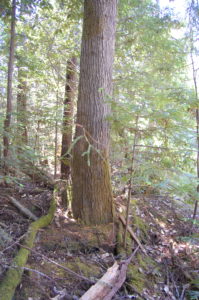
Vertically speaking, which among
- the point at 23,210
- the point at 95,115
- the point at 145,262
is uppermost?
the point at 95,115

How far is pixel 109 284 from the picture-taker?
2.86 metres

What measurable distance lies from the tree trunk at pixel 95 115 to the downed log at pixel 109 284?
103 cm

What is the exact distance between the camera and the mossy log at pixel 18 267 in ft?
7.98

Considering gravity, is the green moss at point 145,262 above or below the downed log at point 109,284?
below

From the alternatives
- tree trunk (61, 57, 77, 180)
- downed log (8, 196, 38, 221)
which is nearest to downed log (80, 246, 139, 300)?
downed log (8, 196, 38, 221)

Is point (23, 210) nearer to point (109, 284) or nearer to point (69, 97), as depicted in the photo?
point (109, 284)

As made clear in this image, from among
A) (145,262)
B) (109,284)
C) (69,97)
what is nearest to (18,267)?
(109,284)

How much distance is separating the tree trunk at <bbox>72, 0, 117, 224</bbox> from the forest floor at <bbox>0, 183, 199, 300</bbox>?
18.4 inches

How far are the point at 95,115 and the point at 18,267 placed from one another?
2.75 meters

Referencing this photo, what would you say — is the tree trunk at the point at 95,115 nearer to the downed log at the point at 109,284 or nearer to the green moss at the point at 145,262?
the green moss at the point at 145,262

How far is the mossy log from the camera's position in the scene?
243 cm

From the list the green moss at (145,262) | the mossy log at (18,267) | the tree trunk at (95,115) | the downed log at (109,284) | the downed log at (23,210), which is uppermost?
the tree trunk at (95,115)

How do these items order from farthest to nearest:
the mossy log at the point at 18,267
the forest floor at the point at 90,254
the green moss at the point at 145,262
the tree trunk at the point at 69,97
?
the tree trunk at the point at 69,97 < the green moss at the point at 145,262 < the forest floor at the point at 90,254 < the mossy log at the point at 18,267

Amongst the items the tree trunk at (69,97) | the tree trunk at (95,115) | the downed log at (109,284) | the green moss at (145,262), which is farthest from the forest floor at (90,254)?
the tree trunk at (69,97)
